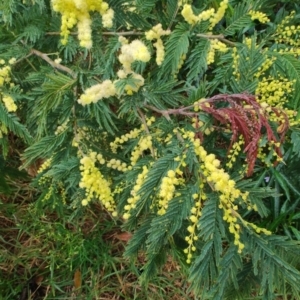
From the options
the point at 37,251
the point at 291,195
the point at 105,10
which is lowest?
the point at 37,251

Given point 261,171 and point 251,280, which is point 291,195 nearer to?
point 261,171

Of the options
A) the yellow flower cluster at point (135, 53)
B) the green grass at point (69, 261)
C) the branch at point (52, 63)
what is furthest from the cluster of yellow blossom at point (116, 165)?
the green grass at point (69, 261)

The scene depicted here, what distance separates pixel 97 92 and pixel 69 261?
134 cm

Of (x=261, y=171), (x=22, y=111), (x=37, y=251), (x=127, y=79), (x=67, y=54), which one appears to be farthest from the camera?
(x=37, y=251)

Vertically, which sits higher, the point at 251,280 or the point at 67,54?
the point at 67,54

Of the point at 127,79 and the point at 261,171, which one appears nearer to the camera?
the point at 127,79

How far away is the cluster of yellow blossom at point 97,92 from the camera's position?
3.47ft

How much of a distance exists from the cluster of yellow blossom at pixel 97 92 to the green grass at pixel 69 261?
1.18 m

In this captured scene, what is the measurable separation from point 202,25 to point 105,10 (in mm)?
488

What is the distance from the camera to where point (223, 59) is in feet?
5.14

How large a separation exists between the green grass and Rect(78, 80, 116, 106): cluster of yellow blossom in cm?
118

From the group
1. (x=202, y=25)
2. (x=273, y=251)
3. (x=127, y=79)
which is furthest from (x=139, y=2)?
(x=273, y=251)

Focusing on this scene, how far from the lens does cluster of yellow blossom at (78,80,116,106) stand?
1057mm

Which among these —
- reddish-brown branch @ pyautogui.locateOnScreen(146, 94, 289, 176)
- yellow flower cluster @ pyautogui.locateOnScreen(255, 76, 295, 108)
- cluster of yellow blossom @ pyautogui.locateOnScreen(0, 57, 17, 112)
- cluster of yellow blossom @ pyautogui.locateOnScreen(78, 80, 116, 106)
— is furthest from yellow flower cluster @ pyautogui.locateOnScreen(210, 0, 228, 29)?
cluster of yellow blossom @ pyautogui.locateOnScreen(0, 57, 17, 112)
